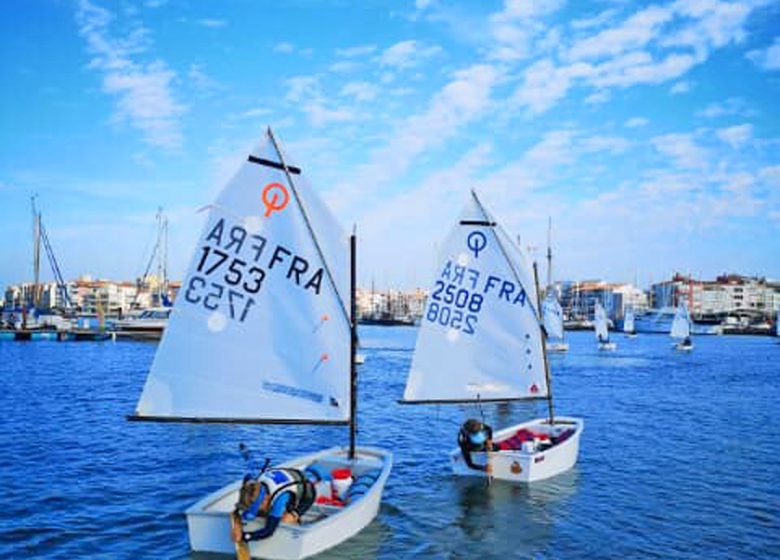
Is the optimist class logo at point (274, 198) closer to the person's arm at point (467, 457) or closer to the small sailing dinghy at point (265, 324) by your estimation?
the small sailing dinghy at point (265, 324)

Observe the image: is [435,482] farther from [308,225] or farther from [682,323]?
[682,323]

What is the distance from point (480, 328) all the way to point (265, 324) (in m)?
9.80

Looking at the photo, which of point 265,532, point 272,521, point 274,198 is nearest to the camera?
point 265,532

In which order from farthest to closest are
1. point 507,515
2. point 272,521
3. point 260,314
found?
point 507,515 → point 260,314 → point 272,521

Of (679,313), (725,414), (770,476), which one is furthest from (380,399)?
(679,313)

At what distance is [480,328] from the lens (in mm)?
23125

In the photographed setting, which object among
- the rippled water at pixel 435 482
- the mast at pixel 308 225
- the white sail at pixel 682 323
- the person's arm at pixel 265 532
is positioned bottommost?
the rippled water at pixel 435 482

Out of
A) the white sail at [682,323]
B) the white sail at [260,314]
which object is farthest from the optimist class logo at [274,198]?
the white sail at [682,323]

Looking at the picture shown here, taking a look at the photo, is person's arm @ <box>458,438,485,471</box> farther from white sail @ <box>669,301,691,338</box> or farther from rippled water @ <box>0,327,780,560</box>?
white sail @ <box>669,301,691,338</box>

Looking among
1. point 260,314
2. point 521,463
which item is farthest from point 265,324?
point 521,463

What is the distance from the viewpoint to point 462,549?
1642cm

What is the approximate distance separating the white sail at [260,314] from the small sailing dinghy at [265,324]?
0.02 metres

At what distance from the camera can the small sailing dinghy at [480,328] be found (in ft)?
74.7

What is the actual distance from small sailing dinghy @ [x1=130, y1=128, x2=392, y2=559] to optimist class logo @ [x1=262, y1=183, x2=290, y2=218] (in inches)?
0.9
